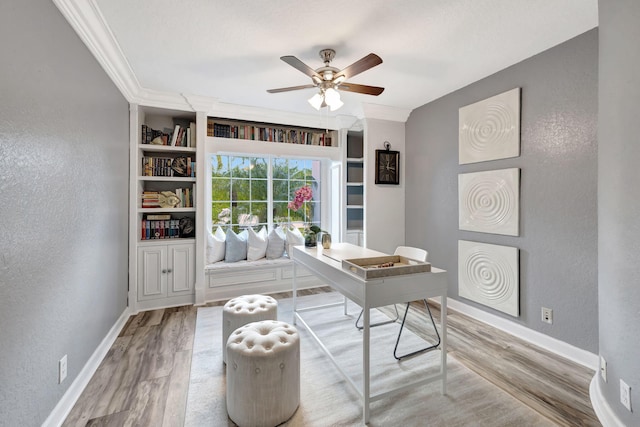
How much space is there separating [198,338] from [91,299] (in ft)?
3.00

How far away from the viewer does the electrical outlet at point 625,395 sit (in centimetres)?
132

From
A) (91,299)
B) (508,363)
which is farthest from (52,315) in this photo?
(508,363)

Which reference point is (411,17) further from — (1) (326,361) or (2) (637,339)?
(1) (326,361)

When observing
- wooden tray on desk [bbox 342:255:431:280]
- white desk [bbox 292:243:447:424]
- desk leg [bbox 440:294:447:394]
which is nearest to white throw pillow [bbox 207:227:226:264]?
white desk [bbox 292:243:447:424]

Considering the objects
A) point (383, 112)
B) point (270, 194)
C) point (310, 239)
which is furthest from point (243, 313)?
point (383, 112)

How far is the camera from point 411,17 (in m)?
1.88

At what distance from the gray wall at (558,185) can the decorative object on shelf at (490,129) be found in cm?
7

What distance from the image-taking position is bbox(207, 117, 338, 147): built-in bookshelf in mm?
3680

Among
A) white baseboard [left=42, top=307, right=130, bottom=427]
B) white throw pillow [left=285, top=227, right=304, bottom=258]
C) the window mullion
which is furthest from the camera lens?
the window mullion

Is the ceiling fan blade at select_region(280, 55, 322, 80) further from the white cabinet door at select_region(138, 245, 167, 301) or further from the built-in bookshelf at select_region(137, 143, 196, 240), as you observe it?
the white cabinet door at select_region(138, 245, 167, 301)

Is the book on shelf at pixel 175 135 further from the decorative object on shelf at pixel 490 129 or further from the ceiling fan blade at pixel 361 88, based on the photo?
the decorative object on shelf at pixel 490 129

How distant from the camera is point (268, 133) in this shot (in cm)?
392

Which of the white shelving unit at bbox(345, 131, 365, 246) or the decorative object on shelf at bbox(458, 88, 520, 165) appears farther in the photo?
the white shelving unit at bbox(345, 131, 365, 246)

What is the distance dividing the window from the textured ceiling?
4.11 ft
